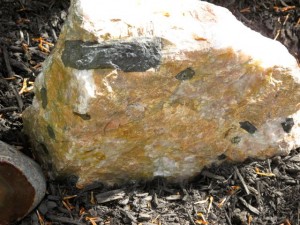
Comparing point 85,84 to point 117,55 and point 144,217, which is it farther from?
point 144,217

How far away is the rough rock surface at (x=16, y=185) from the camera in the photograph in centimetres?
226

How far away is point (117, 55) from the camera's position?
2.11 metres

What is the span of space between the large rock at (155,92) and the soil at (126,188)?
3.7 inches

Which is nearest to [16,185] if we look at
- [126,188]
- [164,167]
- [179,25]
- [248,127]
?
[126,188]

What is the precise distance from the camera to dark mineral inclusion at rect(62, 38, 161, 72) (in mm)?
2102

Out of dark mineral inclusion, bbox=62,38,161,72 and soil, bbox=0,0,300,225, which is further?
soil, bbox=0,0,300,225

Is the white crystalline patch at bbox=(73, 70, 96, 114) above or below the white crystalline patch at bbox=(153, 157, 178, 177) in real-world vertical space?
above

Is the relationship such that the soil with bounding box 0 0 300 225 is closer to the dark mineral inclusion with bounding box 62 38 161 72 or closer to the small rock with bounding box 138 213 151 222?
the small rock with bounding box 138 213 151 222

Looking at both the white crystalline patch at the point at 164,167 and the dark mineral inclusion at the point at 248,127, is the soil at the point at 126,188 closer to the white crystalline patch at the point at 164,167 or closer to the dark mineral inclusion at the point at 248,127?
the white crystalline patch at the point at 164,167

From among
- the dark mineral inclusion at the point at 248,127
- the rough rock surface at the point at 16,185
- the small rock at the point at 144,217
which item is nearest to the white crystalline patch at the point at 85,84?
the rough rock surface at the point at 16,185

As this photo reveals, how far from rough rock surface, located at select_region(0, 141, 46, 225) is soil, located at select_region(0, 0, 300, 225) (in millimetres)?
118

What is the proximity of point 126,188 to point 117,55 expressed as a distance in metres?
0.80

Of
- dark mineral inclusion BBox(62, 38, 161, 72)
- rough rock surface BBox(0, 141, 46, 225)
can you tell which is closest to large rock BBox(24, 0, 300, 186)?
dark mineral inclusion BBox(62, 38, 161, 72)

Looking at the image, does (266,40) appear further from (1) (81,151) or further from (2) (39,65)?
(2) (39,65)
